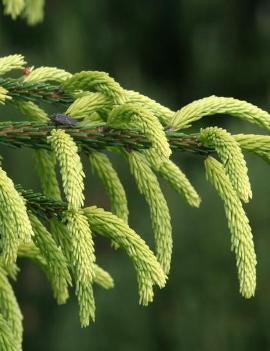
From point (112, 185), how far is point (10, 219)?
352 mm

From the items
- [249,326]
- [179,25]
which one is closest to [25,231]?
[249,326]

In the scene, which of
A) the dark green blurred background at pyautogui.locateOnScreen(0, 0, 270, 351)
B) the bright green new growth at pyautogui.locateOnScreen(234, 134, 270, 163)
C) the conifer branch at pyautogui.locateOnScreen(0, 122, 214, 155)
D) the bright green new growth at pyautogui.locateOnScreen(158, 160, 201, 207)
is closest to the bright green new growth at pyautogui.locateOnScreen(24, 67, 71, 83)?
the conifer branch at pyautogui.locateOnScreen(0, 122, 214, 155)

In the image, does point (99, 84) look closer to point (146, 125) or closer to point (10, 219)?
point (146, 125)

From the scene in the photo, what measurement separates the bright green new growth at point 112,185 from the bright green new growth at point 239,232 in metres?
0.19

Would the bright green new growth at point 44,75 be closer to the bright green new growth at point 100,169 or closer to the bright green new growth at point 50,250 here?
the bright green new growth at point 100,169

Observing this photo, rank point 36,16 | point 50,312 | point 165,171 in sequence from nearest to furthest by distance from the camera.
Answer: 1. point 165,171
2. point 36,16
3. point 50,312

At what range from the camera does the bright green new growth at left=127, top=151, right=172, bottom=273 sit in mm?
1565

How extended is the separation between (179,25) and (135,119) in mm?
9447

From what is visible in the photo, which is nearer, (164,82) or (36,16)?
(36,16)

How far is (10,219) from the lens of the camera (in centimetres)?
140

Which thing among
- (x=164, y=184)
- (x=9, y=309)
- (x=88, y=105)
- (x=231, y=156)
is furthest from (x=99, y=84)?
(x=164, y=184)

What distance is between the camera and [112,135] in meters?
1.60

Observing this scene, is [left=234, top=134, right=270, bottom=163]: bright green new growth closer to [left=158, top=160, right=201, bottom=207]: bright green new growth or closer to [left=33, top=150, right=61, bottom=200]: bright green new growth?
[left=158, top=160, right=201, bottom=207]: bright green new growth

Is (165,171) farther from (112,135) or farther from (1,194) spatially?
(1,194)
